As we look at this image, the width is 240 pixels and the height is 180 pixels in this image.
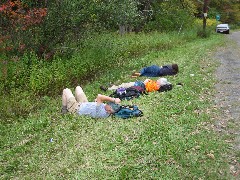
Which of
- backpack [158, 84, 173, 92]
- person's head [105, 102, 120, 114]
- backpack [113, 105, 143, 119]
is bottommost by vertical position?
backpack [158, 84, 173, 92]

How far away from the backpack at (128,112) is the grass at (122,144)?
0.18 m

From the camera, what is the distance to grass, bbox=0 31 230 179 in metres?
5.88

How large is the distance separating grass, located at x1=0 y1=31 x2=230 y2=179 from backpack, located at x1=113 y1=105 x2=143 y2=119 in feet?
0.60

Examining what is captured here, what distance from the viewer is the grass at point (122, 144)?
19.3 feet

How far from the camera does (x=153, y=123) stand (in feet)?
25.6

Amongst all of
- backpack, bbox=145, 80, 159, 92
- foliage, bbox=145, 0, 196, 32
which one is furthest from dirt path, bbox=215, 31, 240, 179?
foliage, bbox=145, 0, 196, 32

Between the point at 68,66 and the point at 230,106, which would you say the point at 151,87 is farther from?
the point at 68,66

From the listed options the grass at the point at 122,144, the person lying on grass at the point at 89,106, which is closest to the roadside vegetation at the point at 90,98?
the grass at the point at 122,144

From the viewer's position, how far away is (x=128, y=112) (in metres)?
8.30

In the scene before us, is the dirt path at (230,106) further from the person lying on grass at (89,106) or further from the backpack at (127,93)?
the person lying on grass at (89,106)

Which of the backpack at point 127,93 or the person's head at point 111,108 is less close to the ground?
the person's head at point 111,108

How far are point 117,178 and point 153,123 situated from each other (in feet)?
8.11

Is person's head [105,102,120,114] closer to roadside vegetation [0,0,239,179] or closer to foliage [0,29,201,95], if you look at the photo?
roadside vegetation [0,0,239,179]

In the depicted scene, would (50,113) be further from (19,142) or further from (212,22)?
(212,22)
